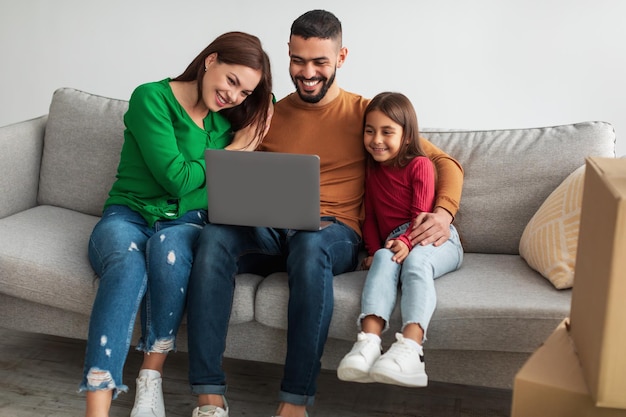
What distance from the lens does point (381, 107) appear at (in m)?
2.30

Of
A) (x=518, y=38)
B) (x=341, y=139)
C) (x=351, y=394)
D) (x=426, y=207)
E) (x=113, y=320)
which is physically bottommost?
(x=351, y=394)

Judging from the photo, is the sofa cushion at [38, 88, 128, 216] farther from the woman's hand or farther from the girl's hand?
the girl's hand

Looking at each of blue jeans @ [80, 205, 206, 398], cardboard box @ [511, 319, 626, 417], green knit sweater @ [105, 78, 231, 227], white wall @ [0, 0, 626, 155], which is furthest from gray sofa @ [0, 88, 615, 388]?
white wall @ [0, 0, 626, 155]

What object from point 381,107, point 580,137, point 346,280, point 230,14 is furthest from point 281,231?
point 230,14

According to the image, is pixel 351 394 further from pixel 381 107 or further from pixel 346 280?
pixel 381 107

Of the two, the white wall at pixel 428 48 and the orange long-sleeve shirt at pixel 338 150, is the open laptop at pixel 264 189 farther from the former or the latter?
the white wall at pixel 428 48

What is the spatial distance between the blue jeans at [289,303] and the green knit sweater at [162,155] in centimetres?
18

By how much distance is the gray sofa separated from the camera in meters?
2.01

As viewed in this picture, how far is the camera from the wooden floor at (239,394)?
7.40 ft

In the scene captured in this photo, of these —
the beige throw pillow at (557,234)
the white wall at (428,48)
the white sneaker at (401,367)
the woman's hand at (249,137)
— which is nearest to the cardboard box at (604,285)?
the white sneaker at (401,367)

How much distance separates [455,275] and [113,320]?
912mm

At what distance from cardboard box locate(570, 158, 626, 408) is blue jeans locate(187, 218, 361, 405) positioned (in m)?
0.74

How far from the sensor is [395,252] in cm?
217

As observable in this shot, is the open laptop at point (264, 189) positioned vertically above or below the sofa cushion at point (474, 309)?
above
